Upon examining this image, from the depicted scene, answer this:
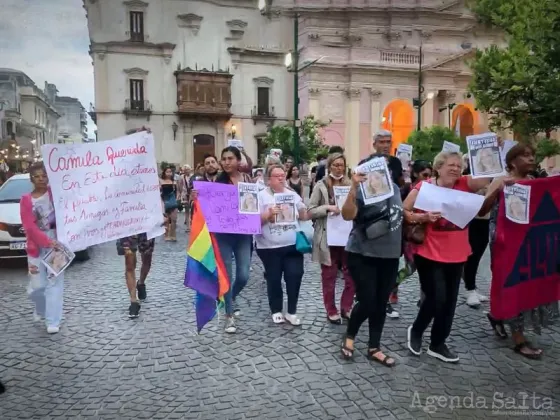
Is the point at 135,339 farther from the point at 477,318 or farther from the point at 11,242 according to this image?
the point at 11,242

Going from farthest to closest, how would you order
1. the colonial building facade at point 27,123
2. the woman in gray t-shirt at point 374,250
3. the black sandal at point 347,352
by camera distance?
the colonial building facade at point 27,123 → the black sandal at point 347,352 → the woman in gray t-shirt at point 374,250

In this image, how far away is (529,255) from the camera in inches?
164

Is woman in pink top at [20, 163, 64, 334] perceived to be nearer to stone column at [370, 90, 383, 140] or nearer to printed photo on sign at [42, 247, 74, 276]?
printed photo on sign at [42, 247, 74, 276]

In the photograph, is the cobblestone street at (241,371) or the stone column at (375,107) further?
the stone column at (375,107)

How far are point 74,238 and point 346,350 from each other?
103 inches

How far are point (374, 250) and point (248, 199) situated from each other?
1.46 metres

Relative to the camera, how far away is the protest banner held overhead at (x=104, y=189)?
4.39 meters

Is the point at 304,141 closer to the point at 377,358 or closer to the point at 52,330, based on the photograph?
the point at 52,330

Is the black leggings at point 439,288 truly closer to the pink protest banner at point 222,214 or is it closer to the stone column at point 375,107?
the pink protest banner at point 222,214

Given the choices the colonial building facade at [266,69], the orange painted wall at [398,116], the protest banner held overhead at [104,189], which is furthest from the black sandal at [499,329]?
the orange painted wall at [398,116]

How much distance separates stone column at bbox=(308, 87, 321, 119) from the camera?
3031cm

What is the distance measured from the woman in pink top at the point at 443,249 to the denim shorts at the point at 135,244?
9.70 feet

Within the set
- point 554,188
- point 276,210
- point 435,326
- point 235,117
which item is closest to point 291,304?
point 276,210

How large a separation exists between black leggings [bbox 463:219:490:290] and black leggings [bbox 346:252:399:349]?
78.1 inches
